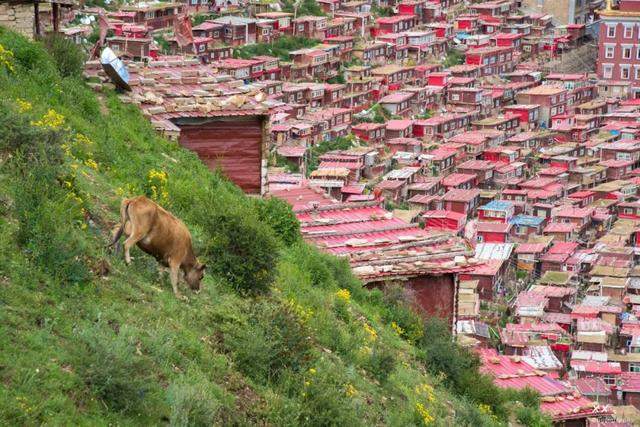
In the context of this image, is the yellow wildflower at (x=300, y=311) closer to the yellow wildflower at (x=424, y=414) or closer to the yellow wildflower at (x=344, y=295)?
the yellow wildflower at (x=424, y=414)

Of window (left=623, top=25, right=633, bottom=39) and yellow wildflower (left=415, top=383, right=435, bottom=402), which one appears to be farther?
window (left=623, top=25, right=633, bottom=39)

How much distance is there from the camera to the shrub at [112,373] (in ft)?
23.8

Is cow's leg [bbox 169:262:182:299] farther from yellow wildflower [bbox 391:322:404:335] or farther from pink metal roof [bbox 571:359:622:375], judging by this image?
pink metal roof [bbox 571:359:622:375]

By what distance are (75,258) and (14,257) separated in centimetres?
38

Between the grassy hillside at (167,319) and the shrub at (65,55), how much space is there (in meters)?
0.90

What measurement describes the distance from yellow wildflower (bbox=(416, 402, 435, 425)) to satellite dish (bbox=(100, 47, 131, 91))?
6741 mm

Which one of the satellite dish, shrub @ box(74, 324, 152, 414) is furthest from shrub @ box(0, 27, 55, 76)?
shrub @ box(74, 324, 152, 414)

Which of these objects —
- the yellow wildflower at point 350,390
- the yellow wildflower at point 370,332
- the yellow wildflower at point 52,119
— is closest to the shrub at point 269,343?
the yellow wildflower at point 350,390

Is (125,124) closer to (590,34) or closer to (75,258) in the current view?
(75,258)

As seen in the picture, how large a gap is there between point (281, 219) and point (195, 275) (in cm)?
501

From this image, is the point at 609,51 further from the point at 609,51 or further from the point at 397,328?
the point at 397,328

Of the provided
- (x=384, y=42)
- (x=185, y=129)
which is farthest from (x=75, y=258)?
(x=384, y=42)

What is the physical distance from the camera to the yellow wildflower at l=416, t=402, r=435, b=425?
10617mm

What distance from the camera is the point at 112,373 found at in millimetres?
7281
